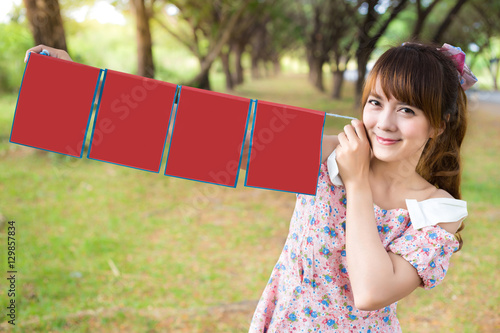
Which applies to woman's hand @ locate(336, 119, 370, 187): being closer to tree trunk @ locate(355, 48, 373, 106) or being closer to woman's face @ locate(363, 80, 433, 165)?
woman's face @ locate(363, 80, 433, 165)

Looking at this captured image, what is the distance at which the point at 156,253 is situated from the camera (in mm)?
4906

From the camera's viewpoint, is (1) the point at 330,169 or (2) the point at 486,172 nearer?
(1) the point at 330,169

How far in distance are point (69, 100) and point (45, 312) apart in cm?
280

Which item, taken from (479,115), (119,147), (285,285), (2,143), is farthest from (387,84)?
(479,115)

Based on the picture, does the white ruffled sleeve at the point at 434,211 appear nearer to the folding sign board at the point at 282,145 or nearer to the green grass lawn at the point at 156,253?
the folding sign board at the point at 282,145

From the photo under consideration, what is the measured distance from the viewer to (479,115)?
15453 mm

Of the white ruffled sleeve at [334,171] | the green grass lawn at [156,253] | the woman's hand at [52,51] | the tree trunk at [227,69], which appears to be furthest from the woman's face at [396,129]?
the tree trunk at [227,69]

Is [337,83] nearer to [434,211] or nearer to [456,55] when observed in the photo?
[456,55]

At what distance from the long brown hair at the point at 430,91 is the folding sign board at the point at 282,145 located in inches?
8.7

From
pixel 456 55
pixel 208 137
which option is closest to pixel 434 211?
pixel 456 55

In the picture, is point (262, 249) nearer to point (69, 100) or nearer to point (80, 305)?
point (80, 305)

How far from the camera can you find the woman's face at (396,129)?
4.36 ft

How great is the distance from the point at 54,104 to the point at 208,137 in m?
0.55

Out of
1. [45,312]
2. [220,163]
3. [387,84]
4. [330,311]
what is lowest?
[45,312]
